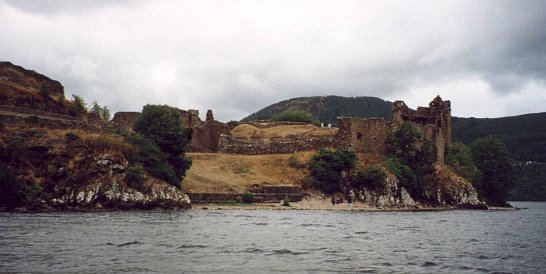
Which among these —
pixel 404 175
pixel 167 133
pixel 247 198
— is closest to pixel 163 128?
pixel 167 133

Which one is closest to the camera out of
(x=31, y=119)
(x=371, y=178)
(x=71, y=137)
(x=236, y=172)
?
(x=71, y=137)

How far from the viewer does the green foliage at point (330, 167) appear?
61.0 meters

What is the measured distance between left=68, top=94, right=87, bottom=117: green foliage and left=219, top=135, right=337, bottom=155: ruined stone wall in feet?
58.3

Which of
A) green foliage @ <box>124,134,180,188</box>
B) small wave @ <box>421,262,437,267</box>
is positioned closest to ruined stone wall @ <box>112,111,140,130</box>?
green foliage @ <box>124,134,180,188</box>

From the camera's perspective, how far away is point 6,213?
3578 cm

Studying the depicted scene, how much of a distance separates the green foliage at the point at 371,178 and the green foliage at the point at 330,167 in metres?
1.71

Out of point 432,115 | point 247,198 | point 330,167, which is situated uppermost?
point 432,115

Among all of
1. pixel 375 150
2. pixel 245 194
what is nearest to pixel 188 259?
pixel 245 194

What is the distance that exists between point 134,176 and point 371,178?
86.2ft

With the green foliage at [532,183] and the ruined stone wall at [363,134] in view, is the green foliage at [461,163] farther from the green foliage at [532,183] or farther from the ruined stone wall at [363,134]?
the green foliage at [532,183]

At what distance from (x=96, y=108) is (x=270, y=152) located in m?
21.5

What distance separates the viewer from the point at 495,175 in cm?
9319

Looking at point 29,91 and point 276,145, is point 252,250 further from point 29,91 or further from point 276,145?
point 276,145

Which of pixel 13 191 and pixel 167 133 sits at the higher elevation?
pixel 167 133
